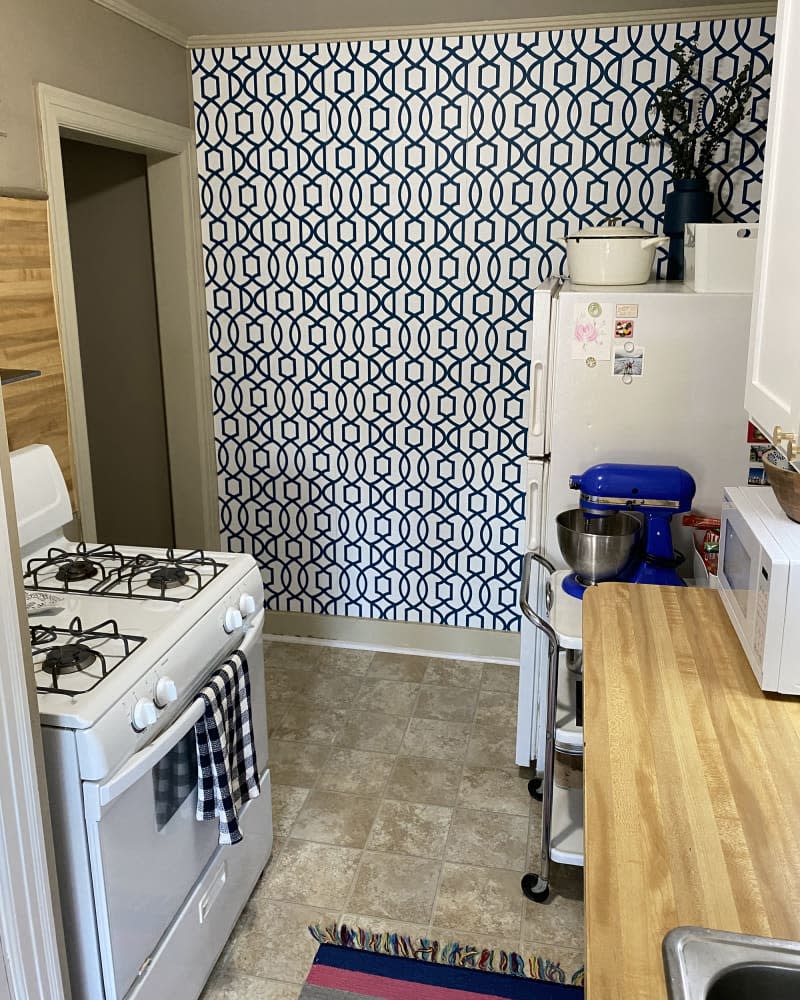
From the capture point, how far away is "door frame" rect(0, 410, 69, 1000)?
1404 mm

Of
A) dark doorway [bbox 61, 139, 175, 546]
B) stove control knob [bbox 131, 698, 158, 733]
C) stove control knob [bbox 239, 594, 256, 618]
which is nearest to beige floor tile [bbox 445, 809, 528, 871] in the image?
stove control knob [bbox 239, 594, 256, 618]

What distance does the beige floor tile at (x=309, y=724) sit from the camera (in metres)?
3.28

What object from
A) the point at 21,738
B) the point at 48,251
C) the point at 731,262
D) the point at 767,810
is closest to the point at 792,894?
the point at 767,810

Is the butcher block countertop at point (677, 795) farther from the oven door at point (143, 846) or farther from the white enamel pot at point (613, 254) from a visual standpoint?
the white enamel pot at point (613, 254)

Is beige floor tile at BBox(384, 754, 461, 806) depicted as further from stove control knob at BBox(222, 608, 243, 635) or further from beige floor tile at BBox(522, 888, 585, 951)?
stove control knob at BBox(222, 608, 243, 635)

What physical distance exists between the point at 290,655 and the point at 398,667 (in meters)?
0.48

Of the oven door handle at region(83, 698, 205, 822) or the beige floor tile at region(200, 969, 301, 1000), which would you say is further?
the beige floor tile at region(200, 969, 301, 1000)

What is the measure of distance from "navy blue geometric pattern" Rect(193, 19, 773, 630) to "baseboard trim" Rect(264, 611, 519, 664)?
0.05m

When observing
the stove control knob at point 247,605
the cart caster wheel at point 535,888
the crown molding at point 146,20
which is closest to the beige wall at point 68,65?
the crown molding at point 146,20

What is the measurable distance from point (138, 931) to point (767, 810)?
1223 mm

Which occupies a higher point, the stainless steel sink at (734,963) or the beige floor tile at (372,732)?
the stainless steel sink at (734,963)

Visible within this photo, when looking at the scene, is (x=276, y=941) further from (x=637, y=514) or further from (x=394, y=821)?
(x=637, y=514)

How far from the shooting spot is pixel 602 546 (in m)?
2.40

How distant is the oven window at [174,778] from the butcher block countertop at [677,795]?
86 centimetres
